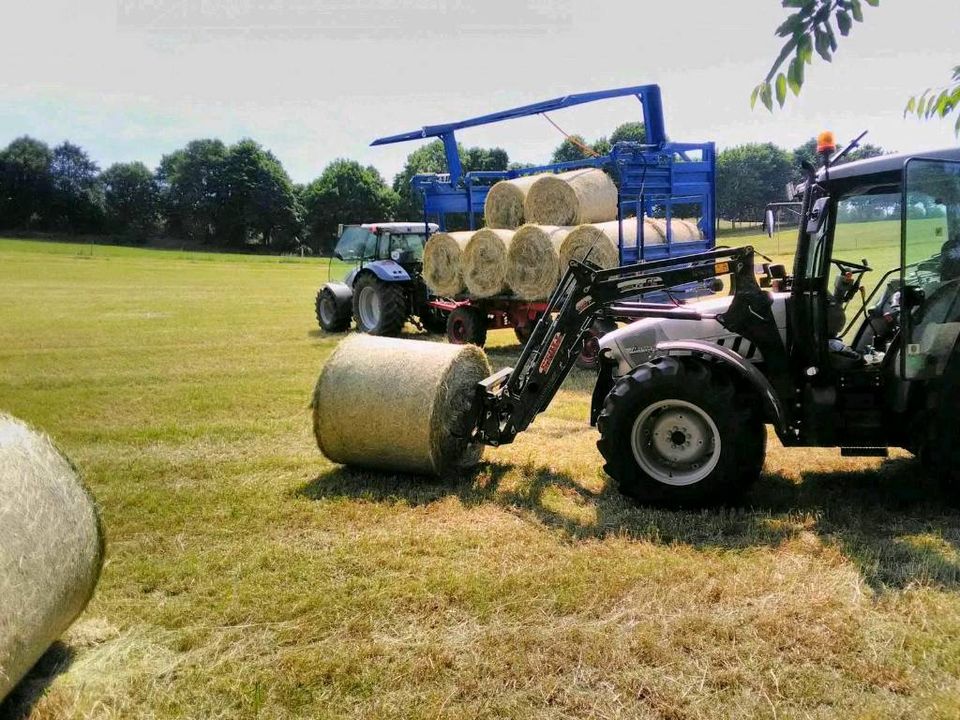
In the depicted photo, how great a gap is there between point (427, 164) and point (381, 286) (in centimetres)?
7109

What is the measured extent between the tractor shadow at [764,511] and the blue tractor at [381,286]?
321 inches

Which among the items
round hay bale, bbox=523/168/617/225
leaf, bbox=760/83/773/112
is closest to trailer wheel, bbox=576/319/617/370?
round hay bale, bbox=523/168/617/225

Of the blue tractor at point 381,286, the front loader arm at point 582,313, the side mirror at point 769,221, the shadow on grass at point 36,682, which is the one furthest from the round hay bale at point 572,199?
the shadow on grass at point 36,682

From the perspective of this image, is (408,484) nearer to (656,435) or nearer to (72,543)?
(656,435)

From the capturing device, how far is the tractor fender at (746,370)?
16.8 feet

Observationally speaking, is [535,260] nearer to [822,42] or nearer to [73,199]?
[822,42]

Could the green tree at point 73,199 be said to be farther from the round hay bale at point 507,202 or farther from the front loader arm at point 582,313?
the front loader arm at point 582,313

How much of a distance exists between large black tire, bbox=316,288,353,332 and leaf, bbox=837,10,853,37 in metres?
14.0

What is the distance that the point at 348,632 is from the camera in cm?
383

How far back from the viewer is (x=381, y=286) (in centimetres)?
1444

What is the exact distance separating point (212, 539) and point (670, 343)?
3126mm

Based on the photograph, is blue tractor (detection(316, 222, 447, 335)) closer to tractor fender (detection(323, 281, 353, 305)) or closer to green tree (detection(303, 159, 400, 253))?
tractor fender (detection(323, 281, 353, 305))

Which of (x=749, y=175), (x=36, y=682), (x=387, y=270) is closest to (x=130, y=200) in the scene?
(x=749, y=175)

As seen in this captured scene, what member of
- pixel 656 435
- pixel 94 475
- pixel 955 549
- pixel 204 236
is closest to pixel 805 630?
pixel 955 549
